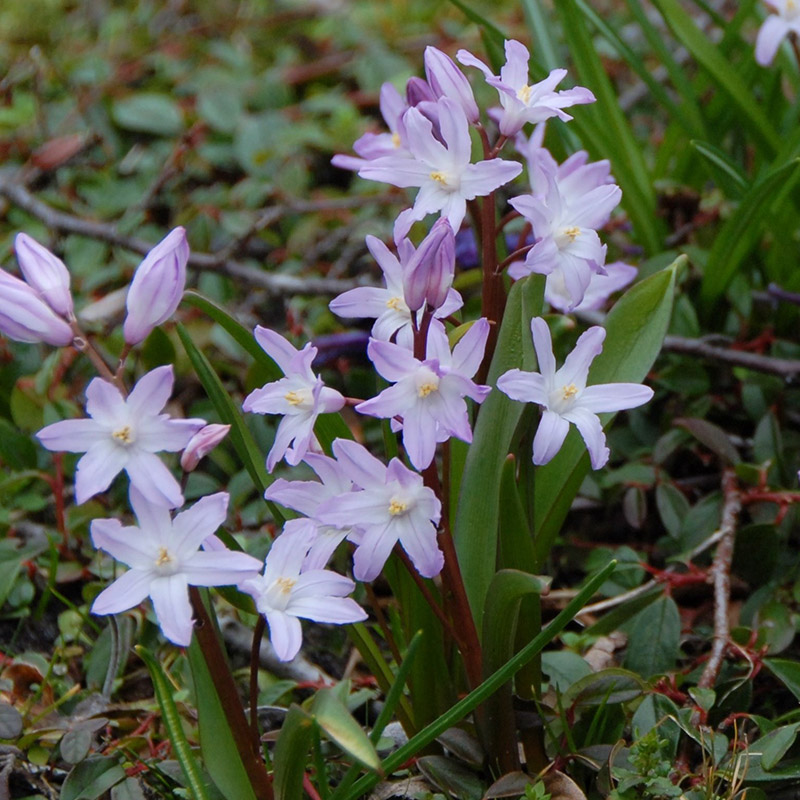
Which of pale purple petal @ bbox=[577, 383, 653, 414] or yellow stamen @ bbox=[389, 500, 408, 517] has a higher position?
yellow stamen @ bbox=[389, 500, 408, 517]

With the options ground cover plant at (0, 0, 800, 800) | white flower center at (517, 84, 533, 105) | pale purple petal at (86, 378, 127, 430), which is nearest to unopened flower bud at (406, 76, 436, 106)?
ground cover plant at (0, 0, 800, 800)

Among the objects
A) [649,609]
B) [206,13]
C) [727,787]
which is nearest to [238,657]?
[649,609]

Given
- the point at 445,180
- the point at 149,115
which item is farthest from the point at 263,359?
the point at 149,115

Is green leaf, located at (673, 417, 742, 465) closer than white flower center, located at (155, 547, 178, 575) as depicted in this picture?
No

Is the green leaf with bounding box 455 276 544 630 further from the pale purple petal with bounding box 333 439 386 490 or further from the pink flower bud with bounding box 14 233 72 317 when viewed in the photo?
the pink flower bud with bounding box 14 233 72 317

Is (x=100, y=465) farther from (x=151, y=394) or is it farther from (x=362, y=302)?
(x=362, y=302)

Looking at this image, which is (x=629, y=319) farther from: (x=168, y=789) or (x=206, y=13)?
(x=206, y=13)
